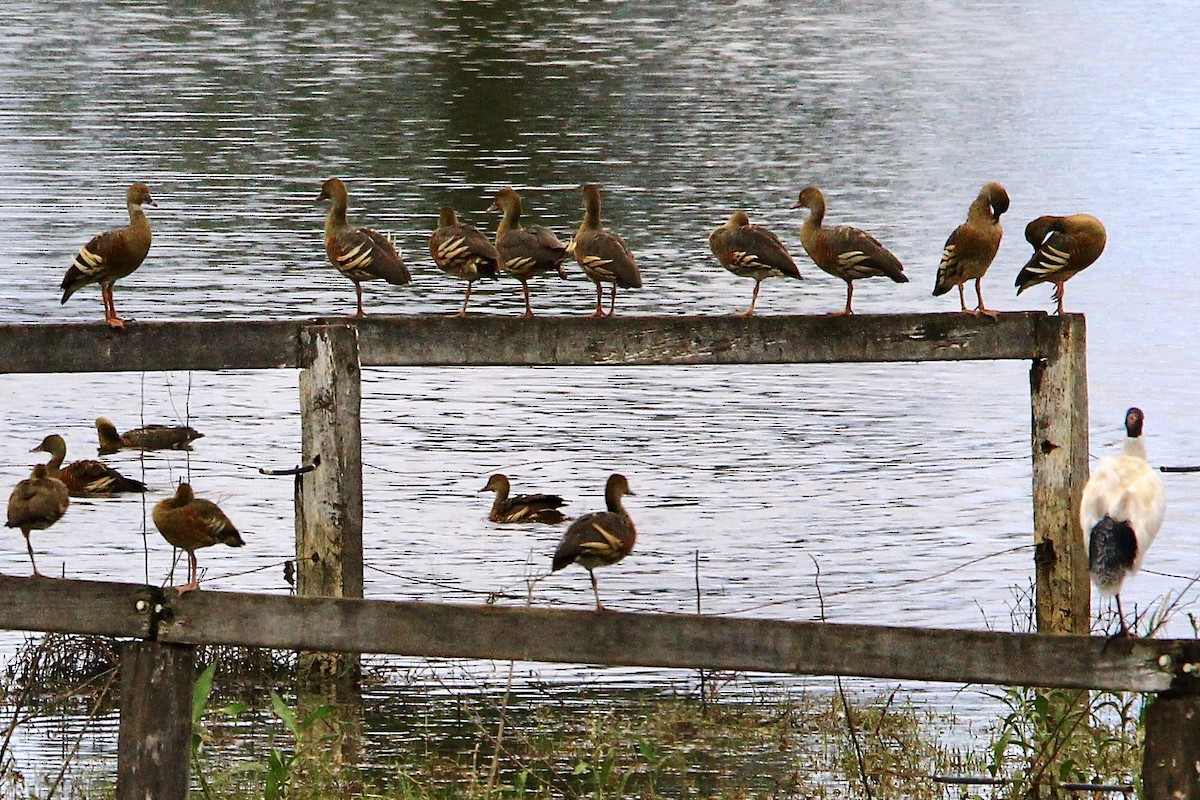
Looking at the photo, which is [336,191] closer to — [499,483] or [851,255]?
[499,483]

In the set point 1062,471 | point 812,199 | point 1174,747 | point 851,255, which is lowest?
point 1174,747

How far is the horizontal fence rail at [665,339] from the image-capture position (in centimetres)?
913

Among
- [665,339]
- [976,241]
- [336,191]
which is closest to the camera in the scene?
[665,339]

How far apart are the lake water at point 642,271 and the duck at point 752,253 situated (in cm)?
Result: 172

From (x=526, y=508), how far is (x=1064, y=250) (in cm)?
367

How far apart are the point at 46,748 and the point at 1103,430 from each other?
28.8 feet

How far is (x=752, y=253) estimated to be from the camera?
11.1m

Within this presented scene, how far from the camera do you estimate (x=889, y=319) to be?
9352 millimetres

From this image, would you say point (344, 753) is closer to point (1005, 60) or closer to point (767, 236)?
point (767, 236)

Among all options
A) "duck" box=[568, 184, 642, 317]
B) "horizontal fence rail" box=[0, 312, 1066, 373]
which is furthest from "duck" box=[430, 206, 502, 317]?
"horizontal fence rail" box=[0, 312, 1066, 373]

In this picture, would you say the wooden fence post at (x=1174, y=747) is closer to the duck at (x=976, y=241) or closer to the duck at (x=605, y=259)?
the duck at (x=976, y=241)

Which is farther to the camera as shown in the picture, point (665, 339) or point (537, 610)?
point (665, 339)

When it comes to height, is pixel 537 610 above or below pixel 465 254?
below

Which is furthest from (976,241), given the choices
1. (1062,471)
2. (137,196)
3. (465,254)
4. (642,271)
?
(642,271)
